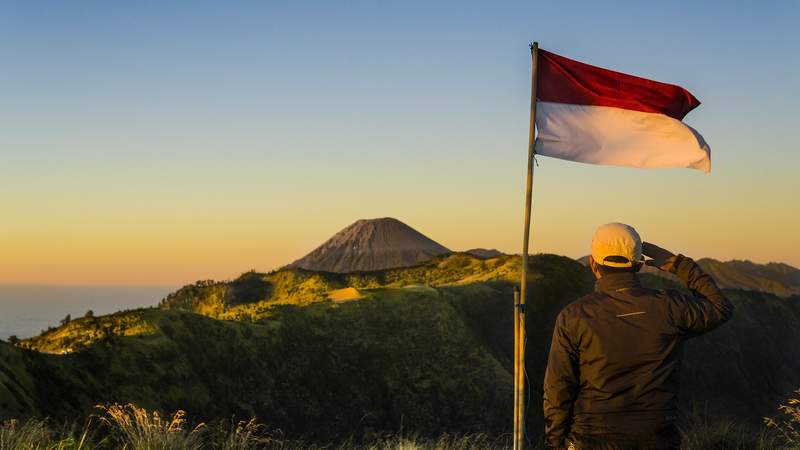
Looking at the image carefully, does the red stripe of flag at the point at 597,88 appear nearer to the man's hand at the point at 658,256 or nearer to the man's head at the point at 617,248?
the man's hand at the point at 658,256

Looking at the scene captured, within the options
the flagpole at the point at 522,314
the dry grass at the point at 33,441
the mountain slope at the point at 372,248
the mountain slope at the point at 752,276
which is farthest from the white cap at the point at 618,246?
the mountain slope at the point at 752,276

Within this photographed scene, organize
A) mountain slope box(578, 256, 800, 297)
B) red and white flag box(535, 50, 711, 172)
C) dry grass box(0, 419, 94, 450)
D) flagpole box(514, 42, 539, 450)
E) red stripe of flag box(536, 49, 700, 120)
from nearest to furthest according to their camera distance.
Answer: flagpole box(514, 42, 539, 450), dry grass box(0, 419, 94, 450), red and white flag box(535, 50, 711, 172), red stripe of flag box(536, 49, 700, 120), mountain slope box(578, 256, 800, 297)

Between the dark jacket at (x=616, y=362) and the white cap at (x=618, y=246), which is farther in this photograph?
the white cap at (x=618, y=246)

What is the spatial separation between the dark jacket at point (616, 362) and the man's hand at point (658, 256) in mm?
599

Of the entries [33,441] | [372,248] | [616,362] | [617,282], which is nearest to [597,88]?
[617,282]

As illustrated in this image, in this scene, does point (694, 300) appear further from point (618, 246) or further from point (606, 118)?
point (606, 118)

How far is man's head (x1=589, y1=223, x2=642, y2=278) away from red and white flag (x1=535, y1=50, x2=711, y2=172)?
5.25 metres

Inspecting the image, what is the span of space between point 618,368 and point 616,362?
1.7 inches

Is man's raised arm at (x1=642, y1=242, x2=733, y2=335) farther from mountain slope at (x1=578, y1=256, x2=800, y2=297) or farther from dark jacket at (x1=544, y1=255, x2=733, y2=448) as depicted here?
mountain slope at (x1=578, y1=256, x2=800, y2=297)

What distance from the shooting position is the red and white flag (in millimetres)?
10945

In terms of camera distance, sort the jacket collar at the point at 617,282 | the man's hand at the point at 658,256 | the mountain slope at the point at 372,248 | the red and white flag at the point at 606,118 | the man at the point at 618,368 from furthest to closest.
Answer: the mountain slope at the point at 372,248, the red and white flag at the point at 606,118, the man's hand at the point at 658,256, the jacket collar at the point at 617,282, the man at the point at 618,368

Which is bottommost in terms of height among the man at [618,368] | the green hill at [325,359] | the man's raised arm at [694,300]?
the green hill at [325,359]

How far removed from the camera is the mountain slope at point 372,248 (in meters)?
106

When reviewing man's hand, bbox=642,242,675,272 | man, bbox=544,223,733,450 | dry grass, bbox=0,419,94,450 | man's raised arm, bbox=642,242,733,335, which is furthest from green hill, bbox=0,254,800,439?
man's raised arm, bbox=642,242,733,335
